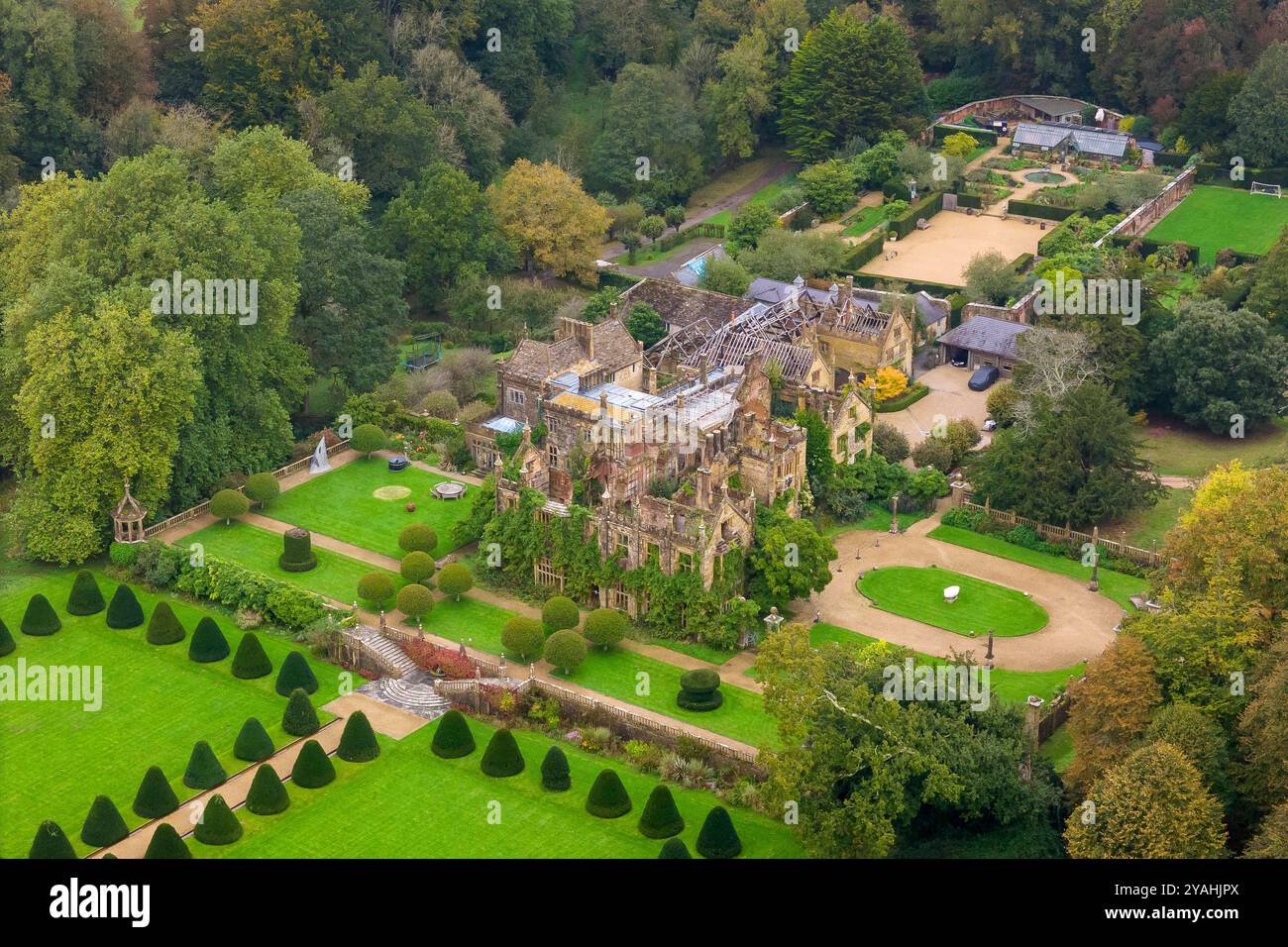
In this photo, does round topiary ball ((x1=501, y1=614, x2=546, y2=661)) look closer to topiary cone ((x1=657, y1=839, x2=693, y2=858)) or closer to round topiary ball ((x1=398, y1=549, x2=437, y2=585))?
round topiary ball ((x1=398, y1=549, x2=437, y2=585))

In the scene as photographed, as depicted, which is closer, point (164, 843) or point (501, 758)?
point (164, 843)

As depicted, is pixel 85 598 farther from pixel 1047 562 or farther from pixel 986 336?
pixel 986 336

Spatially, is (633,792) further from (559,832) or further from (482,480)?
(482,480)

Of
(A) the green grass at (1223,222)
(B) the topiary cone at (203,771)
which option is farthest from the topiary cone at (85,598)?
(A) the green grass at (1223,222)

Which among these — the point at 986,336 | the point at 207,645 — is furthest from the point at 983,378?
the point at 207,645

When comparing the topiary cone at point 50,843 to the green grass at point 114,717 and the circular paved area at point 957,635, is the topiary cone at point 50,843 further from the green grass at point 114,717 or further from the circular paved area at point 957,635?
the circular paved area at point 957,635

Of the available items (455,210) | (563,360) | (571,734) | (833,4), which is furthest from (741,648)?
(833,4)
